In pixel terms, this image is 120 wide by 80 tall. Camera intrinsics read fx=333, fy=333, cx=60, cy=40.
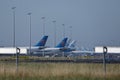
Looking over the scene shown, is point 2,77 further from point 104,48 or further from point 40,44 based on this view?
point 40,44

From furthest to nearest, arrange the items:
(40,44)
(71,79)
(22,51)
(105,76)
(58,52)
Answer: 1. (40,44)
2. (58,52)
3. (22,51)
4. (105,76)
5. (71,79)

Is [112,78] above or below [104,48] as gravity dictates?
below

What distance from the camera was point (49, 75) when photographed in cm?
1747

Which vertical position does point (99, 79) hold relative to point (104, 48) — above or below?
below

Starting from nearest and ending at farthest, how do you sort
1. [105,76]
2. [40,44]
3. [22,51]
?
[105,76]
[22,51]
[40,44]

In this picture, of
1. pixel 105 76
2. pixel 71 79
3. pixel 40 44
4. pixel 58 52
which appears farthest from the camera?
pixel 40 44

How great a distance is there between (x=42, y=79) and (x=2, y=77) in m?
2.09

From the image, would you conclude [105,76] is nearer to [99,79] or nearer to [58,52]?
[99,79]

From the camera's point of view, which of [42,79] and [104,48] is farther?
[104,48]

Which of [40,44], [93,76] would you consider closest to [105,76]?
[93,76]

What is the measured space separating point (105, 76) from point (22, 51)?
19.7 feet

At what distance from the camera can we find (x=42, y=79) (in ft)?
52.9

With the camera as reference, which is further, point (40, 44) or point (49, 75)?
point (40, 44)

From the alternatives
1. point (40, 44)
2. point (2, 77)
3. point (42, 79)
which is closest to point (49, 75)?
point (42, 79)
